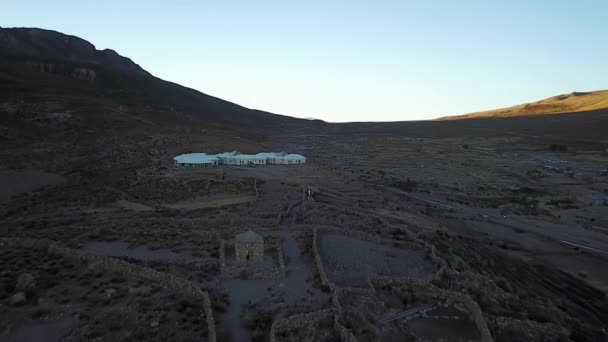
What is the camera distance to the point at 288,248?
2139cm

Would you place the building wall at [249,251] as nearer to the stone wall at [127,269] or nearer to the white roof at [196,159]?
the stone wall at [127,269]

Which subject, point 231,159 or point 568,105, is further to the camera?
point 568,105

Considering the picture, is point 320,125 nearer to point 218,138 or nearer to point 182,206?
point 218,138

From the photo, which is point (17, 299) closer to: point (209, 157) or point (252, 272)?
point (252, 272)

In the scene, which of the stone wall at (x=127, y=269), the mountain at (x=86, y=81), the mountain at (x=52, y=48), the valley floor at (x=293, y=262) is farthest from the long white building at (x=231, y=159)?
the mountain at (x=52, y=48)

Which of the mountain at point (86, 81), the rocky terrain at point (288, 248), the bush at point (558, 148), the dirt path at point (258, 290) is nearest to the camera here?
the dirt path at point (258, 290)

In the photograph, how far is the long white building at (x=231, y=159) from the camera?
5372cm

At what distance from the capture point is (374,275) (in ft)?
61.4

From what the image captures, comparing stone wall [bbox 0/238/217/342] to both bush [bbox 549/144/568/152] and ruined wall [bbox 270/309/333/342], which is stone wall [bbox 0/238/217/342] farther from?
bush [bbox 549/144/568/152]

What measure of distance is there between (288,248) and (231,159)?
37.2 m

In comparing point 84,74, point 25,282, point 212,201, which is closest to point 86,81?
point 84,74

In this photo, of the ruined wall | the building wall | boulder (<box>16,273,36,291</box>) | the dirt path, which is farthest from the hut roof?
A: boulder (<box>16,273,36,291</box>)

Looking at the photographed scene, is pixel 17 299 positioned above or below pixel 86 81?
below

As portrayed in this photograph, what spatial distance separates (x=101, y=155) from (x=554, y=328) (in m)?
58.6
